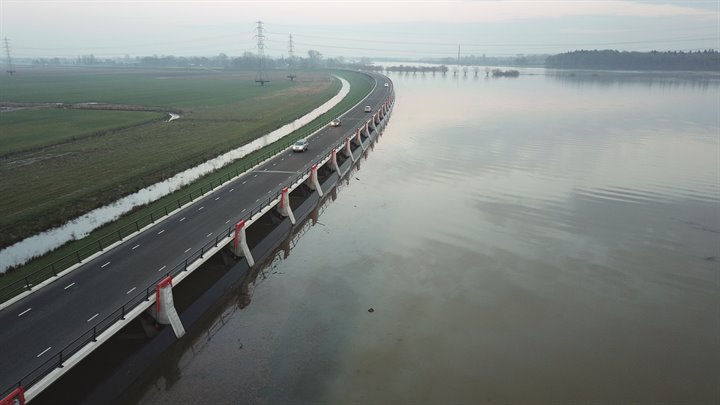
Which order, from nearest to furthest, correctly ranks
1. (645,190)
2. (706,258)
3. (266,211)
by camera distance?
(706,258) → (266,211) → (645,190)

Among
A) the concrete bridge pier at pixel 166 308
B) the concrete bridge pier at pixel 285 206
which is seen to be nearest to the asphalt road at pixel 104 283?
the concrete bridge pier at pixel 166 308

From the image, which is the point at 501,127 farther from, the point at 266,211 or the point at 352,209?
the point at 266,211

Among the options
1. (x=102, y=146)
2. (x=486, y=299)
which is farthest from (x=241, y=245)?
(x=102, y=146)

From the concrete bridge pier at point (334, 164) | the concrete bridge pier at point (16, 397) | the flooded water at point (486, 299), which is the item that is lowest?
the flooded water at point (486, 299)

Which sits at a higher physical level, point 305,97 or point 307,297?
point 305,97

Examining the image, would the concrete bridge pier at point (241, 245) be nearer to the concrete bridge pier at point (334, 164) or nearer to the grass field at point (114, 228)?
the grass field at point (114, 228)

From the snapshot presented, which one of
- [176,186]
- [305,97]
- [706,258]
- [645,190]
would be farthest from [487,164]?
[305,97]

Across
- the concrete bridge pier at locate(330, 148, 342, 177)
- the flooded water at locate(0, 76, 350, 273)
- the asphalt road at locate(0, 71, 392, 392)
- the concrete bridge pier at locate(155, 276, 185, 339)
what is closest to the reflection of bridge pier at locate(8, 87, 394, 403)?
the concrete bridge pier at locate(155, 276, 185, 339)
